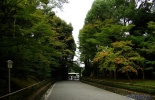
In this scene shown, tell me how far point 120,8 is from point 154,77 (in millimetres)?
11322

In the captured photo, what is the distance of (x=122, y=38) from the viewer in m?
30.0

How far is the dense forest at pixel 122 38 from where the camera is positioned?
1032 inches

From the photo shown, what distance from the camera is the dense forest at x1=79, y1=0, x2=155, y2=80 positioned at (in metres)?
26.2

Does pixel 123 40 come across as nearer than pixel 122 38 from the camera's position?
Yes

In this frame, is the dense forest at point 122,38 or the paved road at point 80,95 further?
the dense forest at point 122,38

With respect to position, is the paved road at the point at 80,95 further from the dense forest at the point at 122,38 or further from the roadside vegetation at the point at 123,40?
the dense forest at the point at 122,38

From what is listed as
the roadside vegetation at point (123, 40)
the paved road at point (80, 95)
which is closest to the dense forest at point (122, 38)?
the roadside vegetation at point (123, 40)

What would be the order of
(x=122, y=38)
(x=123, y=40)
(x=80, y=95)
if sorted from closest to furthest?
(x=80, y=95) → (x=123, y=40) → (x=122, y=38)

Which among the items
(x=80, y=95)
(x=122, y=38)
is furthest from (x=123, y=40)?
(x=80, y=95)

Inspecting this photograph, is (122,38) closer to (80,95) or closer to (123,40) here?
(123,40)

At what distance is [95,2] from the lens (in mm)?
42781

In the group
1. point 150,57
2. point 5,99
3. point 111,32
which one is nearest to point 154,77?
point 150,57

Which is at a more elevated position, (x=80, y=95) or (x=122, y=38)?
(x=122, y=38)

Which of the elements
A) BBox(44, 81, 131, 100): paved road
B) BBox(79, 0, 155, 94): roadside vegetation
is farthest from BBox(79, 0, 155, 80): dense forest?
BBox(44, 81, 131, 100): paved road
